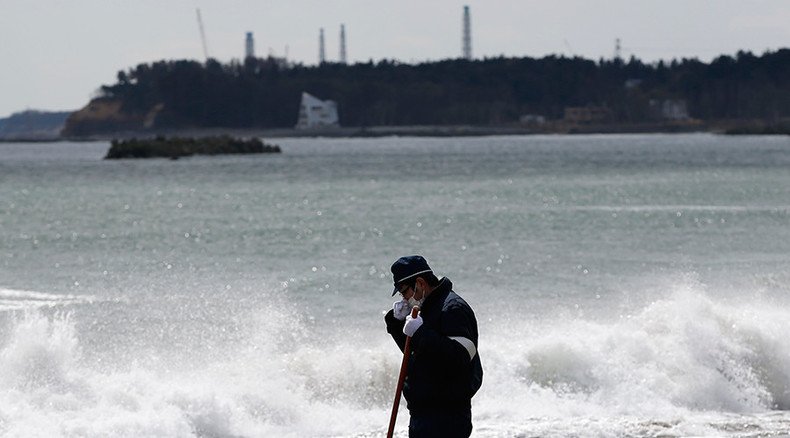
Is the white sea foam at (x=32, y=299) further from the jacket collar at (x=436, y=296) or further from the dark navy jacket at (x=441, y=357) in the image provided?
the jacket collar at (x=436, y=296)

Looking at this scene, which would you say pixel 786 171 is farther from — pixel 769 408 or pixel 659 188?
pixel 769 408

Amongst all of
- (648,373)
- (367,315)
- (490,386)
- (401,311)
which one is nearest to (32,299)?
(367,315)

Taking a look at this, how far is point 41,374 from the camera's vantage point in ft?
54.1

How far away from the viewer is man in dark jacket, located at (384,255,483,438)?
346 inches

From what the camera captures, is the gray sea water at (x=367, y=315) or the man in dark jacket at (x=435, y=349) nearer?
the man in dark jacket at (x=435, y=349)

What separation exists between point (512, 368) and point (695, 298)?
12.6 feet

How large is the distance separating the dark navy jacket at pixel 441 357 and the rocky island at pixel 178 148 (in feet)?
379

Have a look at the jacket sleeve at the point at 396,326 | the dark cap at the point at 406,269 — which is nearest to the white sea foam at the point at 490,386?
the jacket sleeve at the point at 396,326

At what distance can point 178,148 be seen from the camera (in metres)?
128

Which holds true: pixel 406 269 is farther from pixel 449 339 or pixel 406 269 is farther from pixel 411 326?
pixel 449 339

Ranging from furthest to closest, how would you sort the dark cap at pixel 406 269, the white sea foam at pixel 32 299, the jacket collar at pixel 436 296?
the white sea foam at pixel 32 299, the jacket collar at pixel 436 296, the dark cap at pixel 406 269

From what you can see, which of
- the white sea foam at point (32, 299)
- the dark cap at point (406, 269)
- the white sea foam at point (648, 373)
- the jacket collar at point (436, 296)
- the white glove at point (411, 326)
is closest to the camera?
the white glove at point (411, 326)

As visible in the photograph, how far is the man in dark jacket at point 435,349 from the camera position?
28.8 feet

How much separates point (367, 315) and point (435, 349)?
14318 mm
